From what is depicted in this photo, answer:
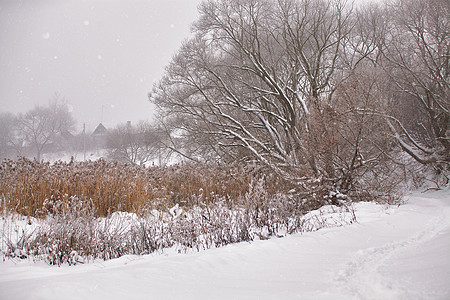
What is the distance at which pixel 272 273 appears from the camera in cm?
295

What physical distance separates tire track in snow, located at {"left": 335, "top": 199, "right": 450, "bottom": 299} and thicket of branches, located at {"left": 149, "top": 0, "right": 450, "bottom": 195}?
337 cm

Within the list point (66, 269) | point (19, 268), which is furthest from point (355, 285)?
point (19, 268)

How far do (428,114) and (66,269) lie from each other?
16212 millimetres

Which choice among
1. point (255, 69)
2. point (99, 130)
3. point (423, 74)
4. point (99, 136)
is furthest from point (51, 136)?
point (423, 74)

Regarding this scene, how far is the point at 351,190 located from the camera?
791 cm

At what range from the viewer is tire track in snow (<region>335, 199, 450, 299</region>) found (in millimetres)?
2299

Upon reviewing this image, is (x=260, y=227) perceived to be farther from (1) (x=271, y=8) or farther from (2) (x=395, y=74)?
(2) (x=395, y=74)

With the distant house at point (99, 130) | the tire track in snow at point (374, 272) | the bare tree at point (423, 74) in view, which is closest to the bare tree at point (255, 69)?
the bare tree at point (423, 74)

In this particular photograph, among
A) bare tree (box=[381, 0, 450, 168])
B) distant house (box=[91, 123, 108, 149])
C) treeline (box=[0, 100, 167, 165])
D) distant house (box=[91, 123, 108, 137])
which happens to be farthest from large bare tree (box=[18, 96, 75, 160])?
bare tree (box=[381, 0, 450, 168])

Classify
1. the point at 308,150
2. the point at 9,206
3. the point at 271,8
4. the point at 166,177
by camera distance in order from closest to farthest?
the point at 9,206, the point at 308,150, the point at 166,177, the point at 271,8

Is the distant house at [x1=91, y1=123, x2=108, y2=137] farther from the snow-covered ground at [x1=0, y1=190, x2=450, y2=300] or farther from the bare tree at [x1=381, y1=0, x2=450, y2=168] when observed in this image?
the snow-covered ground at [x1=0, y1=190, x2=450, y2=300]

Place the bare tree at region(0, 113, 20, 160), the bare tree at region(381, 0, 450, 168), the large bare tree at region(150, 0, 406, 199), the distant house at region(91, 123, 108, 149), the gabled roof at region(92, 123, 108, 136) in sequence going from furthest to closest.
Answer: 1. the gabled roof at region(92, 123, 108, 136)
2. the distant house at region(91, 123, 108, 149)
3. the bare tree at region(0, 113, 20, 160)
4. the bare tree at region(381, 0, 450, 168)
5. the large bare tree at region(150, 0, 406, 199)

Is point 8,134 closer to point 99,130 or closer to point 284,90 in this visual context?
point 99,130

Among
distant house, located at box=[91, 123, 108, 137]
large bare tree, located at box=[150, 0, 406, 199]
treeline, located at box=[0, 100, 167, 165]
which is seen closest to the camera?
large bare tree, located at box=[150, 0, 406, 199]
